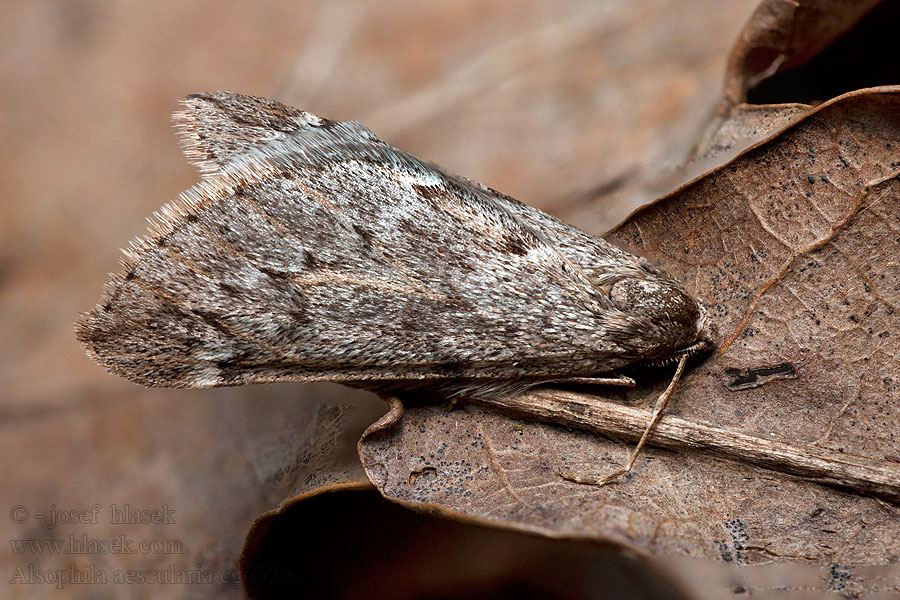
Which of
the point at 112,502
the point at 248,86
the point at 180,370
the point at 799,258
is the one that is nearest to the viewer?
the point at 799,258

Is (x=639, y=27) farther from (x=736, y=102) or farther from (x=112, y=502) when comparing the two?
(x=112, y=502)

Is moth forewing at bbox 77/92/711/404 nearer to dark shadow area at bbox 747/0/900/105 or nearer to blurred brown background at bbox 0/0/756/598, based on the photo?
blurred brown background at bbox 0/0/756/598

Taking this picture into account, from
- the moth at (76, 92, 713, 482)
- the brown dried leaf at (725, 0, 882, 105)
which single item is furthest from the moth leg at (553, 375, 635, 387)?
the brown dried leaf at (725, 0, 882, 105)

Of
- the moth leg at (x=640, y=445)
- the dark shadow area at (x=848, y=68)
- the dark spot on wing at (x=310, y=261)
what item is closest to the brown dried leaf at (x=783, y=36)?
the dark shadow area at (x=848, y=68)

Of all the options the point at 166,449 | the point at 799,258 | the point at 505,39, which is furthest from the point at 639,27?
the point at 166,449

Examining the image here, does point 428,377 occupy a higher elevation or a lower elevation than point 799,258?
lower

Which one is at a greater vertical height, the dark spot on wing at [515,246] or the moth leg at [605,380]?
the dark spot on wing at [515,246]

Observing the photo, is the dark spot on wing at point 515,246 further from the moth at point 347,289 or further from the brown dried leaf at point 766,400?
the brown dried leaf at point 766,400
